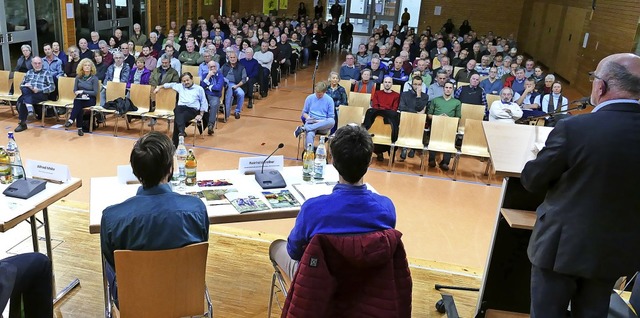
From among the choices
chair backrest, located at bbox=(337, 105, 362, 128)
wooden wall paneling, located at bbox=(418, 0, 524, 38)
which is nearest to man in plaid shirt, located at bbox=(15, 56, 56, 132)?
chair backrest, located at bbox=(337, 105, 362, 128)

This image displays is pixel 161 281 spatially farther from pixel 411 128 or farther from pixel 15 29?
pixel 15 29

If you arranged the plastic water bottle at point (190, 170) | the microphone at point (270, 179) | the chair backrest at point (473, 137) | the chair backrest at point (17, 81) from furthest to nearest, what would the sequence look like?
the chair backrest at point (17, 81) < the chair backrest at point (473, 137) < the microphone at point (270, 179) < the plastic water bottle at point (190, 170)

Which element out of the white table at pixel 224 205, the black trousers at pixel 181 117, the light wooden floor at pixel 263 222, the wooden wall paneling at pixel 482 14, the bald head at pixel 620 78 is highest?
the wooden wall paneling at pixel 482 14

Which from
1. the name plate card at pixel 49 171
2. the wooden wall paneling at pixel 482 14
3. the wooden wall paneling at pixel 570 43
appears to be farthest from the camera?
the wooden wall paneling at pixel 482 14

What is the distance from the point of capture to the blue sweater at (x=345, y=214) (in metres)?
2.00

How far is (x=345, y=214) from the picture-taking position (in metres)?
2.01

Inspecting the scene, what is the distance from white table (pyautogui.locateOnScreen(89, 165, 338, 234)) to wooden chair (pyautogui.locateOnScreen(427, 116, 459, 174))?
11.1 ft

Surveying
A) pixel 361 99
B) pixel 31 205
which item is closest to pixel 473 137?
pixel 361 99

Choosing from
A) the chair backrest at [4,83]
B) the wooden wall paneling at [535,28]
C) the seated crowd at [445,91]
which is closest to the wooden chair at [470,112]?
the seated crowd at [445,91]

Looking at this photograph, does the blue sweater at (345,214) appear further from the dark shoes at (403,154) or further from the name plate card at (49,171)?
the dark shoes at (403,154)

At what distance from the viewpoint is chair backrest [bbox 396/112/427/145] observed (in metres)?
6.78

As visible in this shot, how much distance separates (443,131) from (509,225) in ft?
13.6

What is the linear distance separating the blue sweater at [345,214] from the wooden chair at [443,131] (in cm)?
480

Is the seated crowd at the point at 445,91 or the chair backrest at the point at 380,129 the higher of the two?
the seated crowd at the point at 445,91
